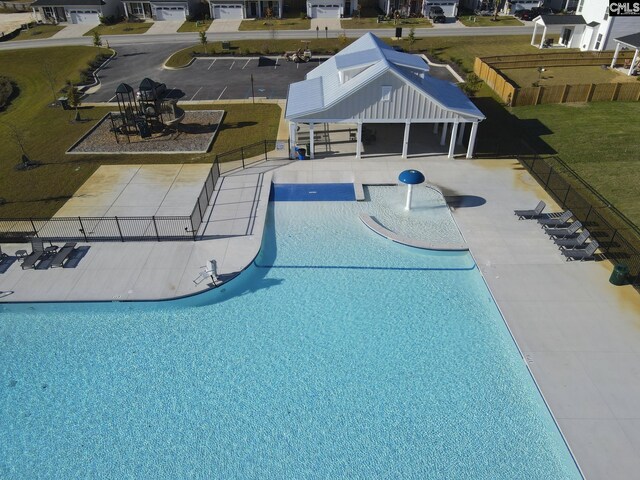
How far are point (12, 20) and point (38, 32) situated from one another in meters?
16.6

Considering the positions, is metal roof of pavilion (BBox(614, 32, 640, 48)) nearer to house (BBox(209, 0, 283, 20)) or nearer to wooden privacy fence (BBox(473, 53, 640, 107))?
wooden privacy fence (BBox(473, 53, 640, 107))

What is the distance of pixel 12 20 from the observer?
82375 millimetres

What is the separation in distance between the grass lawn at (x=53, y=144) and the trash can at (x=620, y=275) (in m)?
24.2

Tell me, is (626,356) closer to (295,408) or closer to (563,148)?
(295,408)

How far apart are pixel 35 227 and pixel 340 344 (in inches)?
710

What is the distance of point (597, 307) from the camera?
20062 mm

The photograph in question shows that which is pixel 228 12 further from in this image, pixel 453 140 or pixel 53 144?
pixel 453 140

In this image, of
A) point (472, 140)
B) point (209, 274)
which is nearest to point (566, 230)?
point (472, 140)

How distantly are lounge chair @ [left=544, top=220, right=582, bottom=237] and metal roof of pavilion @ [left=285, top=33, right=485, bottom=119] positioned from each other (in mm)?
9773

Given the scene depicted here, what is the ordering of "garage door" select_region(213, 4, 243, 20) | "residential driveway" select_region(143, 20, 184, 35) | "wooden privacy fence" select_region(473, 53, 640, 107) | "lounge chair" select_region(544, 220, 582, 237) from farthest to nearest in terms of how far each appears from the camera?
"garage door" select_region(213, 4, 243, 20)
"residential driveway" select_region(143, 20, 184, 35)
"wooden privacy fence" select_region(473, 53, 640, 107)
"lounge chair" select_region(544, 220, 582, 237)

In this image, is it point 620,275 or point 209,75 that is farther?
point 209,75

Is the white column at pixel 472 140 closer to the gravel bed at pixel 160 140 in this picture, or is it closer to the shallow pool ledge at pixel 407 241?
the shallow pool ledge at pixel 407 241

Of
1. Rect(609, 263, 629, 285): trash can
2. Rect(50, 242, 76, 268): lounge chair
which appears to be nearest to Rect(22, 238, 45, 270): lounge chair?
Rect(50, 242, 76, 268): lounge chair

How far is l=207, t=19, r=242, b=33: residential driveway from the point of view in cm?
6938
